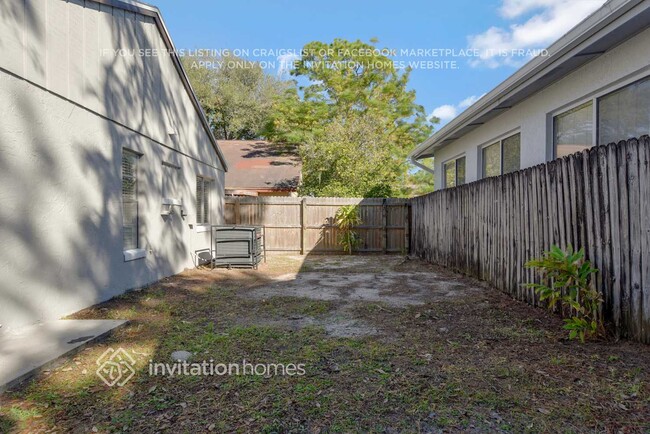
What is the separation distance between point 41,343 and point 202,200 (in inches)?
248

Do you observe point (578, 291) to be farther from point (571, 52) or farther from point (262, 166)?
point (262, 166)

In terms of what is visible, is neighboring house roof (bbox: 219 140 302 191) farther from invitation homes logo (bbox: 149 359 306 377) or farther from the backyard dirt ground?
invitation homes logo (bbox: 149 359 306 377)

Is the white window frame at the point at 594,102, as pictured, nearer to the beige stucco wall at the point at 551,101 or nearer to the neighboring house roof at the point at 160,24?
the beige stucco wall at the point at 551,101

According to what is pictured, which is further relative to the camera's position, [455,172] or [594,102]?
[455,172]

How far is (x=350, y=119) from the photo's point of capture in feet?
54.2

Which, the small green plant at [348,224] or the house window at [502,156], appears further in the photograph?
the small green plant at [348,224]

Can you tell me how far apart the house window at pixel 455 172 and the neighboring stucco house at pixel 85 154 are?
6.80m

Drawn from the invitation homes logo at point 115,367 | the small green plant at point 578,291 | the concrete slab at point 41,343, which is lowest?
the invitation homes logo at point 115,367

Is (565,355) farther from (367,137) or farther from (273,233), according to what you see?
(367,137)

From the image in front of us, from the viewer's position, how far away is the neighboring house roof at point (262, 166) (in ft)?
49.3

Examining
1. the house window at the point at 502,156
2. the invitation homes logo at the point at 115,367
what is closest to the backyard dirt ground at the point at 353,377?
the invitation homes logo at the point at 115,367

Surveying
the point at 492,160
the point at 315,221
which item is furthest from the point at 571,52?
the point at 315,221

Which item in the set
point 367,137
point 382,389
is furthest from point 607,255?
point 367,137

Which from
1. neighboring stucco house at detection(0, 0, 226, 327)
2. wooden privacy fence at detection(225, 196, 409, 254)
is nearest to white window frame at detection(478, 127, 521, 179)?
wooden privacy fence at detection(225, 196, 409, 254)
